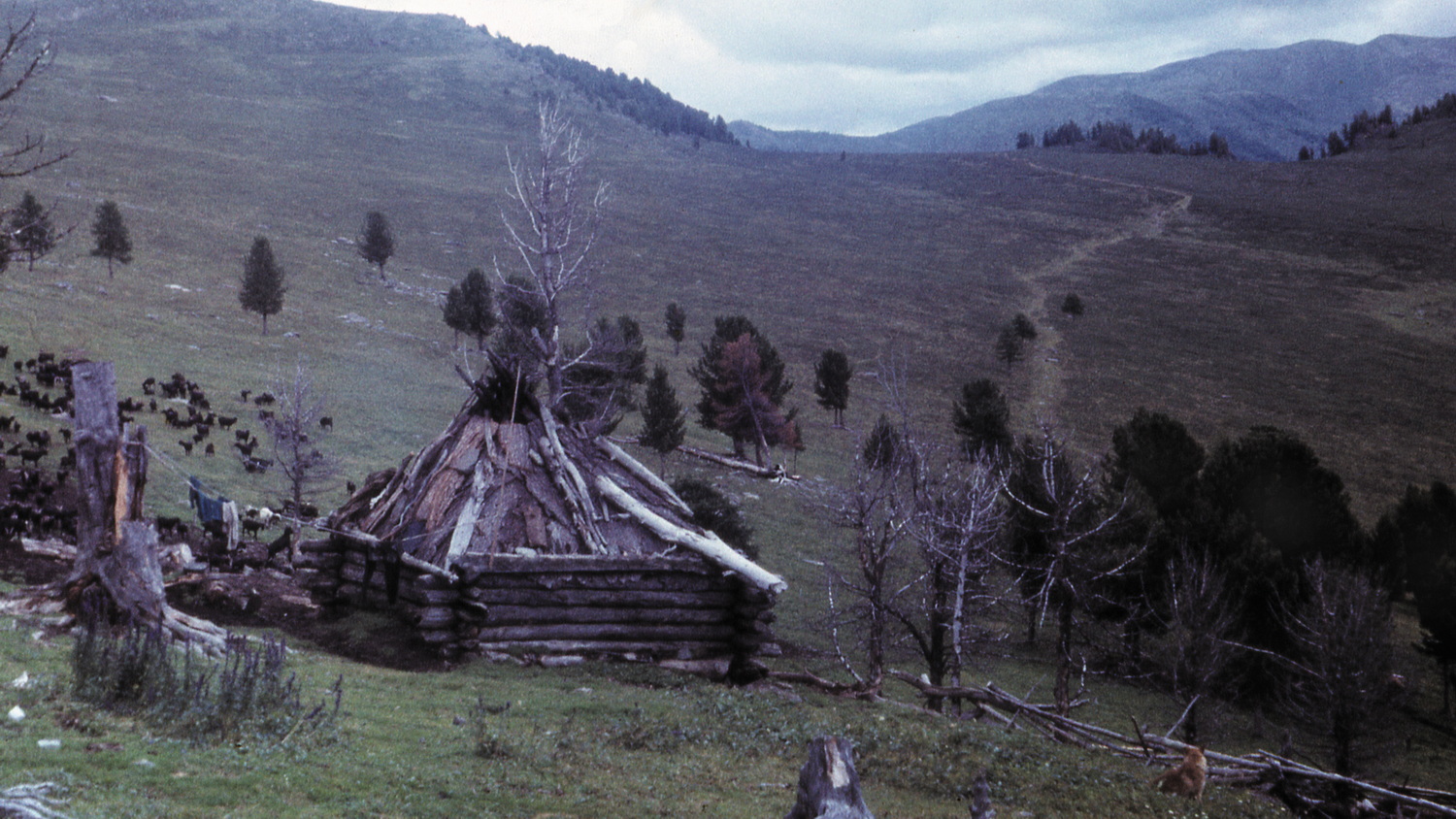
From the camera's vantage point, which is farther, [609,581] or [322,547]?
[322,547]

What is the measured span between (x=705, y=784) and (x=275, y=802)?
4.29 metres

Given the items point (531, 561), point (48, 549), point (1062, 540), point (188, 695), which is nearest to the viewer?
point (188, 695)

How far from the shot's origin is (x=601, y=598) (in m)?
15.2

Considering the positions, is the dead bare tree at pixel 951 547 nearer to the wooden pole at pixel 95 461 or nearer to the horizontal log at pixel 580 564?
the horizontal log at pixel 580 564

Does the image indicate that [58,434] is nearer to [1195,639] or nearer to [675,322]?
[1195,639]

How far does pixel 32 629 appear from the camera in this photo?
10.6 metres

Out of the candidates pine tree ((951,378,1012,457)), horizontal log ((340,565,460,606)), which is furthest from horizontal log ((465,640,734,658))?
pine tree ((951,378,1012,457))

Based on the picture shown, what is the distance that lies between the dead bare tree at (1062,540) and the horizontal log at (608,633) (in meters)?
6.22

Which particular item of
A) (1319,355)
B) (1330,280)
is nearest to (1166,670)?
(1319,355)

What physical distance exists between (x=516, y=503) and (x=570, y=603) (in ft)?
7.10

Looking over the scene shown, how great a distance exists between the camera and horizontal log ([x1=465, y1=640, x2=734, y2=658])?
1473cm

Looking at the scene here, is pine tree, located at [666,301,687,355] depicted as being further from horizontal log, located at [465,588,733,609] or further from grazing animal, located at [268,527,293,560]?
horizontal log, located at [465,588,733,609]

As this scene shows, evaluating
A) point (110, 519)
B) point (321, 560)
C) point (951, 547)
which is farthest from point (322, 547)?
point (951, 547)

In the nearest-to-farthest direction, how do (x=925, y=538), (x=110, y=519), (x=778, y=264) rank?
(x=110, y=519) < (x=925, y=538) < (x=778, y=264)
